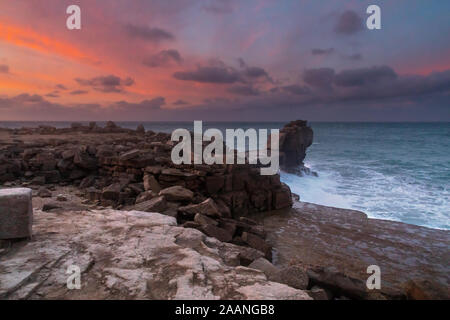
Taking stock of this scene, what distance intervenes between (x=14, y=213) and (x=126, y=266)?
1.79 meters

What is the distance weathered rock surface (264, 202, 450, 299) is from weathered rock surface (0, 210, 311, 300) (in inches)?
80.2

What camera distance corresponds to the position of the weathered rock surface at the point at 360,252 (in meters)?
4.61

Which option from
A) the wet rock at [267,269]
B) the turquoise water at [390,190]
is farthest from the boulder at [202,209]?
the turquoise water at [390,190]

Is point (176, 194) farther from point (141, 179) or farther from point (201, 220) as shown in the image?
point (141, 179)

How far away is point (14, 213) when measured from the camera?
11.6 feet

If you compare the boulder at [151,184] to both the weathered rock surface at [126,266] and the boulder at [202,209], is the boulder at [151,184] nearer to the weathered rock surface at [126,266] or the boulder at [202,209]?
the boulder at [202,209]

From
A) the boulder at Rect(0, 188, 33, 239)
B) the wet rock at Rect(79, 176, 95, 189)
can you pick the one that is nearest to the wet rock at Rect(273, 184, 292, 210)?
the wet rock at Rect(79, 176, 95, 189)

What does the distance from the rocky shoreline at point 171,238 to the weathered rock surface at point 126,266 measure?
14 millimetres

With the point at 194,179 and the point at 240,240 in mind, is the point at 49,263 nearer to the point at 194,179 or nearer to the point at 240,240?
the point at 240,240

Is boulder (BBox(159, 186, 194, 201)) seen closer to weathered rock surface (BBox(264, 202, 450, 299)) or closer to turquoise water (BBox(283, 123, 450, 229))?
weathered rock surface (BBox(264, 202, 450, 299))

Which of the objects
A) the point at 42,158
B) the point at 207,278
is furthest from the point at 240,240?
the point at 42,158

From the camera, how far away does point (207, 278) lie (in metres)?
3.07

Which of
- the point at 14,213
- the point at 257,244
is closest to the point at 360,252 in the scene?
the point at 257,244
